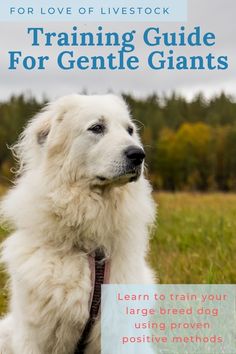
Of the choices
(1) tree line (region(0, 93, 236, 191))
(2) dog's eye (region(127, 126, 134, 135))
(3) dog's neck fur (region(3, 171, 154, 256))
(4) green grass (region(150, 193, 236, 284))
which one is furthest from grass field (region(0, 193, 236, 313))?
(1) tree line (region(0, 93, 236, 191))

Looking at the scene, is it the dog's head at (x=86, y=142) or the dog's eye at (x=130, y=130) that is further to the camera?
the dog's eye at (x=130, y=130)

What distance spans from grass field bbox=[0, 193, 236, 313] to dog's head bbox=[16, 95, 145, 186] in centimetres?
148

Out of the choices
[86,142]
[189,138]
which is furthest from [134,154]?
[189,138]

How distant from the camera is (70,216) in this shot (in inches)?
160

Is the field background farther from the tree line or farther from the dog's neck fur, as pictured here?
the dog's neck fur

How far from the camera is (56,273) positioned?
12.7 ft

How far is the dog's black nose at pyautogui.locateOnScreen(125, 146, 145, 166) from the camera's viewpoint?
3865 millimetres

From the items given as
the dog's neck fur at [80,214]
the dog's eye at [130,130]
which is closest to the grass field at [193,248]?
the dog's neck fur at [80,214]

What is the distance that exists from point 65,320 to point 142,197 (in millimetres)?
1032

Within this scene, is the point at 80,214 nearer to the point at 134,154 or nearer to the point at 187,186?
the point at 134,154

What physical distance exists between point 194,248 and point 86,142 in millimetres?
3755

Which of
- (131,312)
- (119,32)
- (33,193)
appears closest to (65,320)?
(131,312)

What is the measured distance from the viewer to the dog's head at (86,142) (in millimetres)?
3920

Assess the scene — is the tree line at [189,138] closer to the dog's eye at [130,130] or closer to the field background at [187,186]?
the field background at [187,186]
